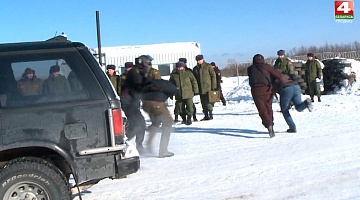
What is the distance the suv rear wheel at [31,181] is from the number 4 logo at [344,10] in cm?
1874

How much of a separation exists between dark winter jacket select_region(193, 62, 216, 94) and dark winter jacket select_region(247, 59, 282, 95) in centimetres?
362

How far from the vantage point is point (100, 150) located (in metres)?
4.92

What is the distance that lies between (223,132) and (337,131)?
2.43m

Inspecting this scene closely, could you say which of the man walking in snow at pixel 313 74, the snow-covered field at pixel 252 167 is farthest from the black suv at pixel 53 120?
the man walking in snow at pixel 313 74

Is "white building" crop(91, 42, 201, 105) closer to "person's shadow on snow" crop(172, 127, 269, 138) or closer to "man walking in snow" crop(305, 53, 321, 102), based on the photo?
"man walking in snow" crop(305, 53, 321, 102)

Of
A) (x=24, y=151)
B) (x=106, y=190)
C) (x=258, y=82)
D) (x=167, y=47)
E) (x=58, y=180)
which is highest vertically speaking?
(x=167, y=47)

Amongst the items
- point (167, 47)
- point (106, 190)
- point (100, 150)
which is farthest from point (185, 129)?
point (167, 47)

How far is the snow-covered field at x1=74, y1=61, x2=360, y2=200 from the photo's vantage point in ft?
19.5

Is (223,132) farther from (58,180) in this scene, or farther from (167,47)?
(167,47)

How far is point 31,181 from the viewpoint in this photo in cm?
475

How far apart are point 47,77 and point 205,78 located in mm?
8532

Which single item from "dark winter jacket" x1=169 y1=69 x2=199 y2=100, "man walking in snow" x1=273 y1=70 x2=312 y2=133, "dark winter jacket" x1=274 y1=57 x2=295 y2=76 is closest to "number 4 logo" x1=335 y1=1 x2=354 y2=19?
"dark winter jacket" x1=274 y1=57 x2=295 y2=76

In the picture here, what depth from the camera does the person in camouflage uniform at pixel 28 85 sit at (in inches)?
190

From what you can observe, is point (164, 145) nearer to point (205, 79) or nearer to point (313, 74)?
point (205, 79)
